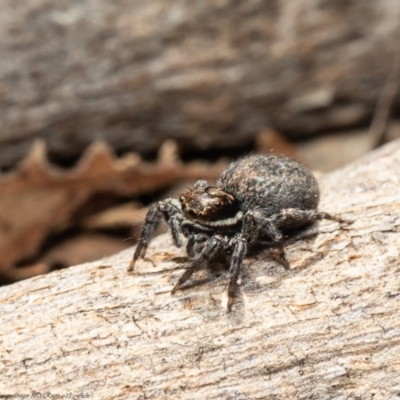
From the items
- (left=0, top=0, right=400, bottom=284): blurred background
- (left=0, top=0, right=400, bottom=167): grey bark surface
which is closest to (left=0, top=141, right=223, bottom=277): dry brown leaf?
(left=0, top=0, right=400, bottom=284): blurred background

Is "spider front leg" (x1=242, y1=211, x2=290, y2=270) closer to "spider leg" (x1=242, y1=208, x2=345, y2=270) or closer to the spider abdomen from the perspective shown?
"spider leg" (x1=242, y1=208, x2=345, y2=270)

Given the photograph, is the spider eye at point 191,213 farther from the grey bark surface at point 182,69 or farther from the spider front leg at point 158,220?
the grey bark surface at point 182,69

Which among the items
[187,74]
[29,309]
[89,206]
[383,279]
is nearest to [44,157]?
[89,206]

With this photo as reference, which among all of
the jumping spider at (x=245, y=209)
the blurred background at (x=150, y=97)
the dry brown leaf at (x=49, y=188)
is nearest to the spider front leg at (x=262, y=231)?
the jumping spider at (x=245, y=209)

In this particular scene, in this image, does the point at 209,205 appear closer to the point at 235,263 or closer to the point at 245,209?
the point at 245,209

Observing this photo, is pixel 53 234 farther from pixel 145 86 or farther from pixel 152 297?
pixel 152 297

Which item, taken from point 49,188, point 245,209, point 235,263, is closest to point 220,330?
point 235,263
